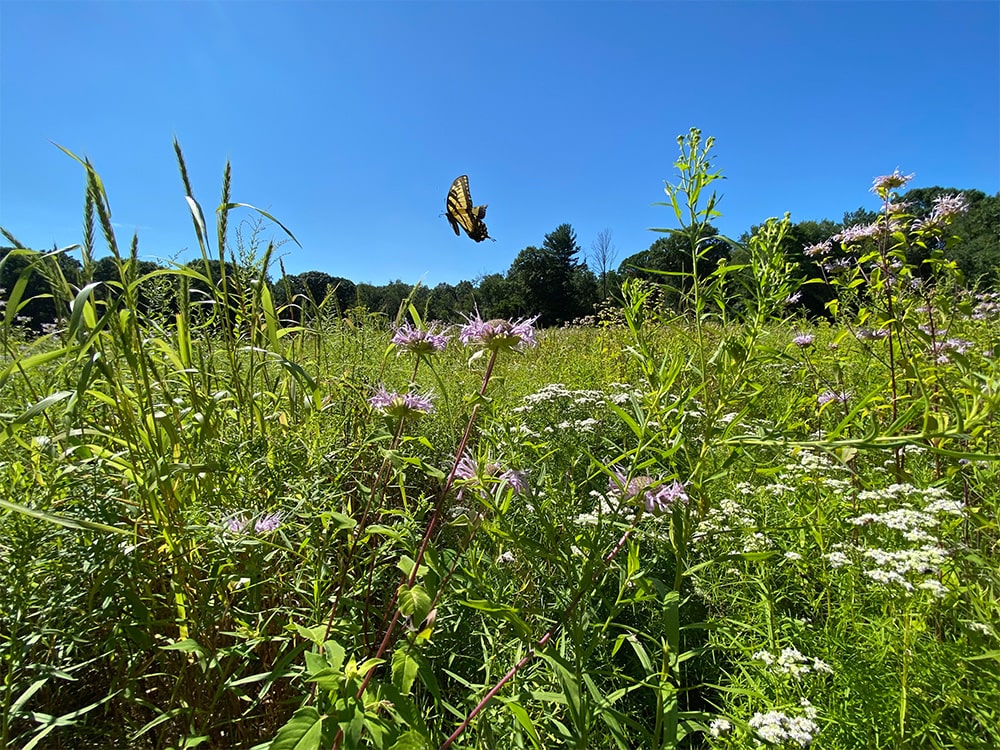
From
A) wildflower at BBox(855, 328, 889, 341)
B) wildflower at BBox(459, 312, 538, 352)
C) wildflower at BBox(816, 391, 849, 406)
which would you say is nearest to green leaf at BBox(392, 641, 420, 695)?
wildflower at BBox(459, 312, 538, 352)

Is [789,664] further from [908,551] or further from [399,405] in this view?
[399,405]

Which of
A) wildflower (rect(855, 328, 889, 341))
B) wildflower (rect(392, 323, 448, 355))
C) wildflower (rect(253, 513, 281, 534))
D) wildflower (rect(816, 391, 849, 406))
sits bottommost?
wildflower (rect(253, 513, 281, 534))

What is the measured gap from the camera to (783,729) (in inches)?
34.1

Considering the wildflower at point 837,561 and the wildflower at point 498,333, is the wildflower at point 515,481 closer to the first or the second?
the wildflower at point 498,333

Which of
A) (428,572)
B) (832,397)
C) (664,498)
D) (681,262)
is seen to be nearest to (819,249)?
(832,397)

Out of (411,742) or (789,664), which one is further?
(789,664)

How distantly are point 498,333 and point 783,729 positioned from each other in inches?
37.7

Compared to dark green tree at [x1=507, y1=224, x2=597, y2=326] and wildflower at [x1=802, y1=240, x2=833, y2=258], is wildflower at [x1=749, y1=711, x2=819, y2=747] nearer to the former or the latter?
wildflower at [x1=802, y1=240, x2=833, y2=258]

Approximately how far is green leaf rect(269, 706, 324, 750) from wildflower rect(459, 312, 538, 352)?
2.56 feet

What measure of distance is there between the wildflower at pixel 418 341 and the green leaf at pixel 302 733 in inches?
30.6

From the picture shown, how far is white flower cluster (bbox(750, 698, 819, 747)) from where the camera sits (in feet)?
2.76

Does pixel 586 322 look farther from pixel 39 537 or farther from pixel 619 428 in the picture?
pixel 39 537

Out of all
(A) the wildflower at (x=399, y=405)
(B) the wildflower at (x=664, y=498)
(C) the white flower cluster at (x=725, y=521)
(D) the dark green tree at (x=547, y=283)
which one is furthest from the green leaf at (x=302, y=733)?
(D) the dark green tree at (x=547, y=283)

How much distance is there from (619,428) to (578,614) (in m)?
1.39
